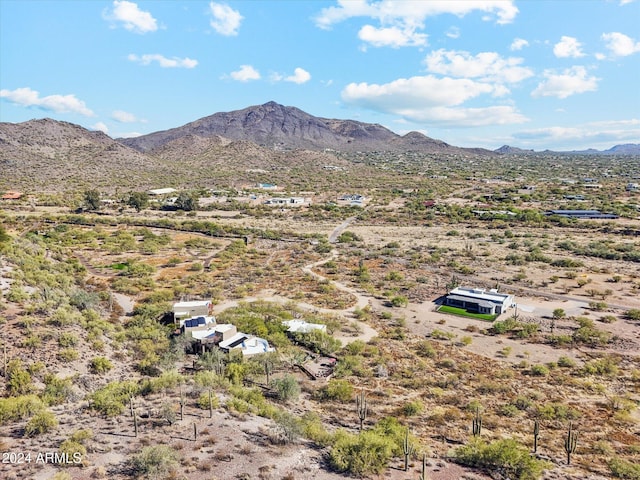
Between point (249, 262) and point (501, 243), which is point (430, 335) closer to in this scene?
point (249, 262)

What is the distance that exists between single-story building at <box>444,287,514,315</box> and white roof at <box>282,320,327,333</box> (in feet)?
47.7

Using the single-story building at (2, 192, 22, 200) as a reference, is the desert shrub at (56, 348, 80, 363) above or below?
below

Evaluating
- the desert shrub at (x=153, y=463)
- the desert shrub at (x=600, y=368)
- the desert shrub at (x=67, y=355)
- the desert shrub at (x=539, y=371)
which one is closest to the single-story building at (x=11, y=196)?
the desert shrub at (x=67, y=355)

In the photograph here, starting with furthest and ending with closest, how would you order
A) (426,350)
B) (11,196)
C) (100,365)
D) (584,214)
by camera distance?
(11,196), (584,214), (426,350), (100,365)

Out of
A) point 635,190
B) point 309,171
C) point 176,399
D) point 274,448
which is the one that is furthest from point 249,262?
point 309,171

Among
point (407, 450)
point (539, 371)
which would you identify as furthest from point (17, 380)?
point (539, 371)

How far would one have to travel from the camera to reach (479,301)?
37.3m

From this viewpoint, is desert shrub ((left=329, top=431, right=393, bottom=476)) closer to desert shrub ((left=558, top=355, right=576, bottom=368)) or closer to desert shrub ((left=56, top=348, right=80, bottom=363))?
desert shrub ((left=56, top=348, right=80, bottom=363))

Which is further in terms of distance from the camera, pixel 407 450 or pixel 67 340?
pixel 67 340

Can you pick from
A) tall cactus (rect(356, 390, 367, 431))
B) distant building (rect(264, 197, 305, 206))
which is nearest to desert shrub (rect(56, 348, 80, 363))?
tall cactus (rect(356, 390, 367, 431))

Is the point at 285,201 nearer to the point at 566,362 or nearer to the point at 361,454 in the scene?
the point at 566,362

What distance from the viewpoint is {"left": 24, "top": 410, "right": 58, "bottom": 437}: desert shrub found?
15.2 meters

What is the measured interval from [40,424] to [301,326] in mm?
18130

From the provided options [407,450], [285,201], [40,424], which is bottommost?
[407,450]
